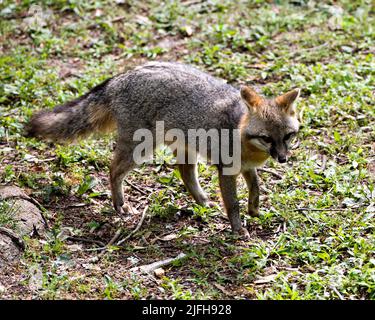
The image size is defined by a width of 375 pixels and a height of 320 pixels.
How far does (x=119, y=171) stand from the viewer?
7738 millimetres

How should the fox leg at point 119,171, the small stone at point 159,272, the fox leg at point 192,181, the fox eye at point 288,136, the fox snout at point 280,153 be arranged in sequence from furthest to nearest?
1. the fox leg at point 192,181
2. the fox leg at point 119,171
3. the fox eye at point 288,136
4. the fox snout at point 280,153
5. the small stone at point 159,272

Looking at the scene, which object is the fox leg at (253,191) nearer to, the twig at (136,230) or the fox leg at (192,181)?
the fox leg at (192,181)

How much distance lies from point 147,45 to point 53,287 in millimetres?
6312

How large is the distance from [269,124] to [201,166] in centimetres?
188

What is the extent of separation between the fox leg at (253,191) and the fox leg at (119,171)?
1297 millimetres

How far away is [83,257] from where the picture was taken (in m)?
6.79

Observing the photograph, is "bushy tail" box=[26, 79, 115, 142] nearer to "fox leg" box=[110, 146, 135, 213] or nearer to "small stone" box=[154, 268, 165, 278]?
"fox leg" box=[110, 146, 135, 213]

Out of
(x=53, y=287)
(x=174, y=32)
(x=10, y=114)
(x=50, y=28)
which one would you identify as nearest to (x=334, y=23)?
(x=174, y=32)

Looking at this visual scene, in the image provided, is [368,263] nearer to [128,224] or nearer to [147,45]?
[128,224]

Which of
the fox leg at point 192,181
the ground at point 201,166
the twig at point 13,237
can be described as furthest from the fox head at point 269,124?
the twig at point 13,237

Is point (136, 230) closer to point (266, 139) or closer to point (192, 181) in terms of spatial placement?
point (192, 181)

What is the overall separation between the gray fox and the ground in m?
0.40

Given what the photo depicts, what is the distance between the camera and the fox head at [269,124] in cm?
702

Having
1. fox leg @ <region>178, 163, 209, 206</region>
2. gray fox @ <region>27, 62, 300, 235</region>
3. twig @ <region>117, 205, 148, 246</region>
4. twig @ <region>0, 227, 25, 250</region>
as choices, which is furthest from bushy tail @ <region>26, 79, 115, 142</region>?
twig @ <region>0, 227, 25, 250</region>
